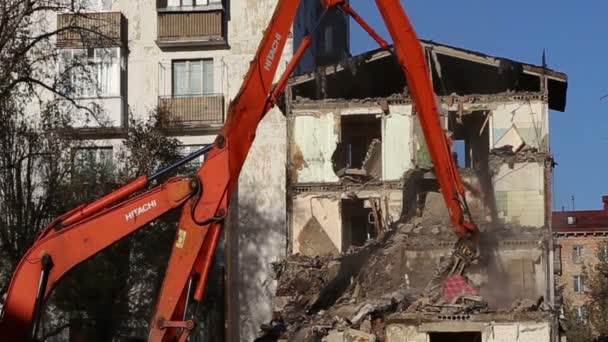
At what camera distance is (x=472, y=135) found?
105 ft

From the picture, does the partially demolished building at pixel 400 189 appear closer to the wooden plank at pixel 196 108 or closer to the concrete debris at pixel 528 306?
the concrete debris at pixel 528 306

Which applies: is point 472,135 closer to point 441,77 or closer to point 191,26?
point 441,77

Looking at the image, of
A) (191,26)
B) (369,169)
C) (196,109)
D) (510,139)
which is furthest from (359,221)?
(191,26)

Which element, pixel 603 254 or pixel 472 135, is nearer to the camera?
pixel 472 135

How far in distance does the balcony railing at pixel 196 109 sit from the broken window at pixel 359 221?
21.1 feet

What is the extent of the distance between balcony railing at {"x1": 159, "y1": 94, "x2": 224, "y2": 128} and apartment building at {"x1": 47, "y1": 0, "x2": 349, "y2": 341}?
34mm

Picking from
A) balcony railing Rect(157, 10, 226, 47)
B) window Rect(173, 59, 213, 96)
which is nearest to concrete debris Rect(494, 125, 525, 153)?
balcony railing Rect(157, 10, 226, 47)

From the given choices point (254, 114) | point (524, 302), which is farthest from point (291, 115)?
point (254, 114)

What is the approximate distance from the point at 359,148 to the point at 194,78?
22.7 feet

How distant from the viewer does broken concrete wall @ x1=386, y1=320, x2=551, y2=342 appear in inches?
869

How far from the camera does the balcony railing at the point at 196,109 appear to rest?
3494 centimetres

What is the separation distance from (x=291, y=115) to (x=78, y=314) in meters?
8.78

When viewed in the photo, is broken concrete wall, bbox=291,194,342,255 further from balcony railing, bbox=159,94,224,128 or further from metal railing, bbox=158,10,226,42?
metal railing, bbox=158,10,226,42

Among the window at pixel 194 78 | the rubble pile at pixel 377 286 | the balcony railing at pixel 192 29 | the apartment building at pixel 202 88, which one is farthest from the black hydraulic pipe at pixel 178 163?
the window at pixel 194 78
